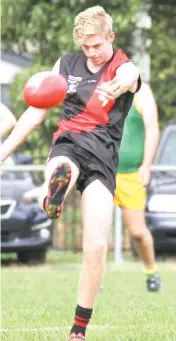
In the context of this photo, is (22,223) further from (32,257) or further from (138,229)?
(138,229)

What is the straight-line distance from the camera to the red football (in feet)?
22.6

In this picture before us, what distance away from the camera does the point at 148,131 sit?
11055mm

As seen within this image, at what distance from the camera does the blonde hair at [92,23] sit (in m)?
7.41

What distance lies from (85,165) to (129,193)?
4.06m

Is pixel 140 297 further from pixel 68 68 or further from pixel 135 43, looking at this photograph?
pixel 135 43

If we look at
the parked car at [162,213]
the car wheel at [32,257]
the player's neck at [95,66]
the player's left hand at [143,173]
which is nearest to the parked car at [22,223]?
the car wheel at [32,257]

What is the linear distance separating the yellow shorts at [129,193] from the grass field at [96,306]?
0.77 meters

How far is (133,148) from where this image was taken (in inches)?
476

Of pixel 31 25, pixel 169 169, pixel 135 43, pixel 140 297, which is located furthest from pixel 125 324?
pixel 135 43

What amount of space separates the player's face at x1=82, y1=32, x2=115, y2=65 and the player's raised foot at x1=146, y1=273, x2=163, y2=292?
434cm

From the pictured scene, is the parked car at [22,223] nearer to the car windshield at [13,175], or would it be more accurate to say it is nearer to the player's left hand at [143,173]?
the car windshield at [13,175]

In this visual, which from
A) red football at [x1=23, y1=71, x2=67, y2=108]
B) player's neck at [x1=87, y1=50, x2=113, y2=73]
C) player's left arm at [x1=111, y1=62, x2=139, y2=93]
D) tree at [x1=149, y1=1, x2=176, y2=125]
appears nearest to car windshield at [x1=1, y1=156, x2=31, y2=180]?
tree at [x1=149, y1=1, x2=176, y2=125]

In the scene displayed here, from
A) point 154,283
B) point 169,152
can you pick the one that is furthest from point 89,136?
point 169,152

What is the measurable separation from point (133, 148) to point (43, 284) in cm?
158
